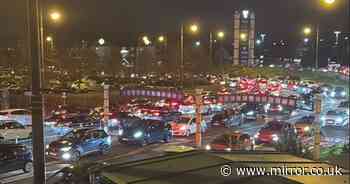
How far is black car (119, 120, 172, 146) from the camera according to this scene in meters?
26.1

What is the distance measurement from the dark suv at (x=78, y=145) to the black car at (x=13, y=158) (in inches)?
114

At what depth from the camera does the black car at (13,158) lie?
1777 cm

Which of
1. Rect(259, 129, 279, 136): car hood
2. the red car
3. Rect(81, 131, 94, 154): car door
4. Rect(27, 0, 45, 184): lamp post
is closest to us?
Rect(27, 0, 45, 184): lamp post

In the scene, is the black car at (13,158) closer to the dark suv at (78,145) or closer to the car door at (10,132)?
the dark suv at (78,145)

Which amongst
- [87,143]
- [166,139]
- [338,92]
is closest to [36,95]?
[87,143]

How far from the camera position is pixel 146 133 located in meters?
26.5

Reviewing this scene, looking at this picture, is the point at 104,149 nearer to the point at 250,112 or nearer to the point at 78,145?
the point at 78,145

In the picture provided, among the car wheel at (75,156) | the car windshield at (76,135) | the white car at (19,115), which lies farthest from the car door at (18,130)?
the car wheel at (75,156)

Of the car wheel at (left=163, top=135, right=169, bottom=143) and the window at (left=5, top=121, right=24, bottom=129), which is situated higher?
the window at (left=5, top=121, right=24, bottom=129)

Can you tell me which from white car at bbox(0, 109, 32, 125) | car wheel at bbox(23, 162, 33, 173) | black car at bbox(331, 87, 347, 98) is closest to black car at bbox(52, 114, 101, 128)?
white car at bbox(0, 109, 32, 125)

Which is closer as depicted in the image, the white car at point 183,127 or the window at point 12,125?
the window at point 12,125

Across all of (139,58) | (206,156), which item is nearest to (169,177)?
(206,156)

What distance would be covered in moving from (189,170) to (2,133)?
780 inches

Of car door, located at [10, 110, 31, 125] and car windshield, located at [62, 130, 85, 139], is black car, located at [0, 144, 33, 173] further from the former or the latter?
car door, located at [10, 110, 31, 125]
